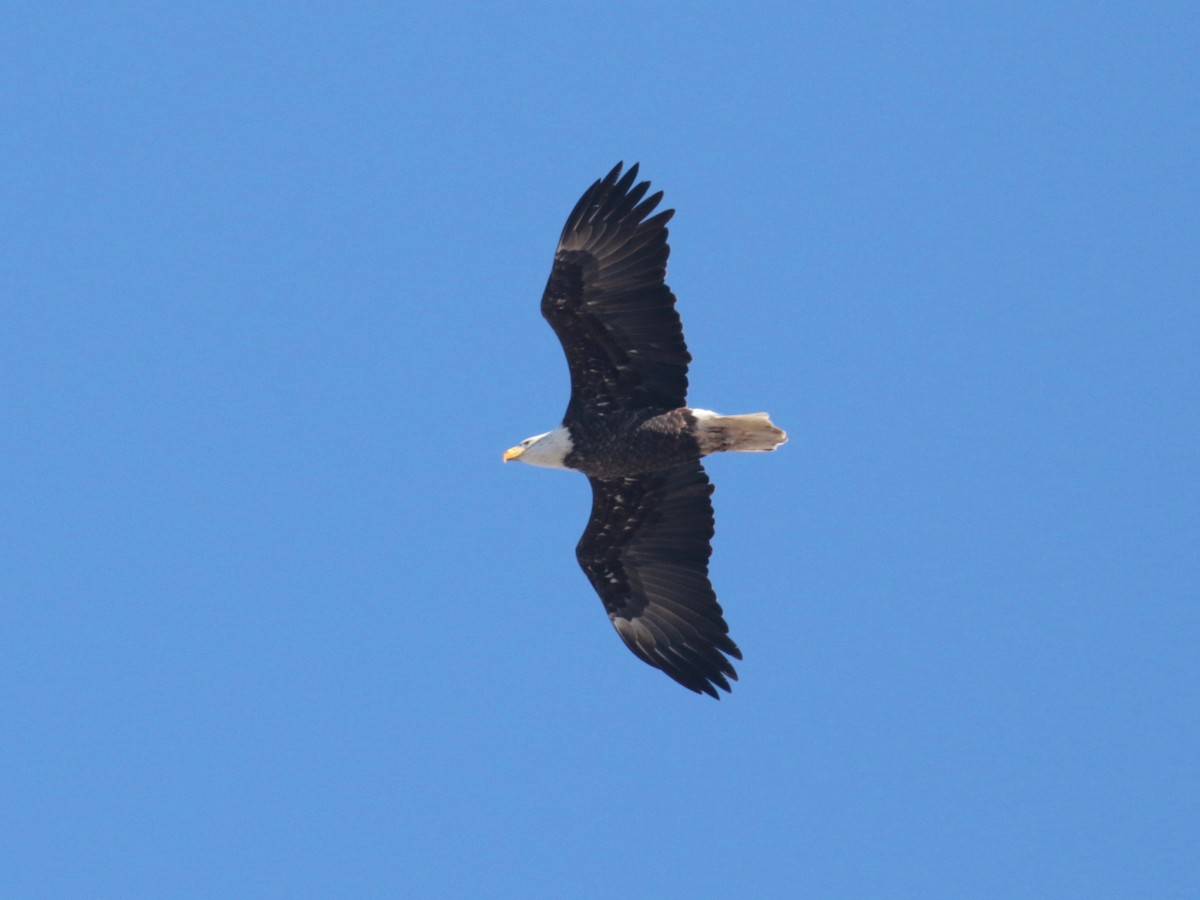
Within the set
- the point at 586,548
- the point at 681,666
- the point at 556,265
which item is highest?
the point at 556,265

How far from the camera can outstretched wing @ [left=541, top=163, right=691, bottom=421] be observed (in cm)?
1888

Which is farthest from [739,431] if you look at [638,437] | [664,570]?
[664,570]

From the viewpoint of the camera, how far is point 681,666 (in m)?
20.0

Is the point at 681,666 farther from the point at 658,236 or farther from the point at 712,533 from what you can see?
the point at 658,236

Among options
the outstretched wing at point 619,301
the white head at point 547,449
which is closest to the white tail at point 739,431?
the outstretched wing at point 619,301

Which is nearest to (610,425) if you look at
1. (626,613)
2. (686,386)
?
(686,386)

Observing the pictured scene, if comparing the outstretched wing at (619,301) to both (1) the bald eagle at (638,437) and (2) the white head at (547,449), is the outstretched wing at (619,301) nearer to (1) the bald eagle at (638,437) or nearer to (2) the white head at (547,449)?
(1) the bald eagle at (638,437)

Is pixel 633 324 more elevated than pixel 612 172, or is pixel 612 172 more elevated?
pixel 612 172

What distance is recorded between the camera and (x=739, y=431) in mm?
19125

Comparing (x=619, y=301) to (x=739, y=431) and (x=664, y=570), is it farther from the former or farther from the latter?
(x=664, y=570)

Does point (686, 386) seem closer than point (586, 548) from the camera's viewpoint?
Yes

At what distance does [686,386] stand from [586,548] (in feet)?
7.61

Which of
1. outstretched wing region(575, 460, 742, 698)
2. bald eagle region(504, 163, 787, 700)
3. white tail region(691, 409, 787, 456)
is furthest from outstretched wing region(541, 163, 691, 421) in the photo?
outstretched wing region(575, 460, 742, 698)

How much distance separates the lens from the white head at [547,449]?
19.6 m
